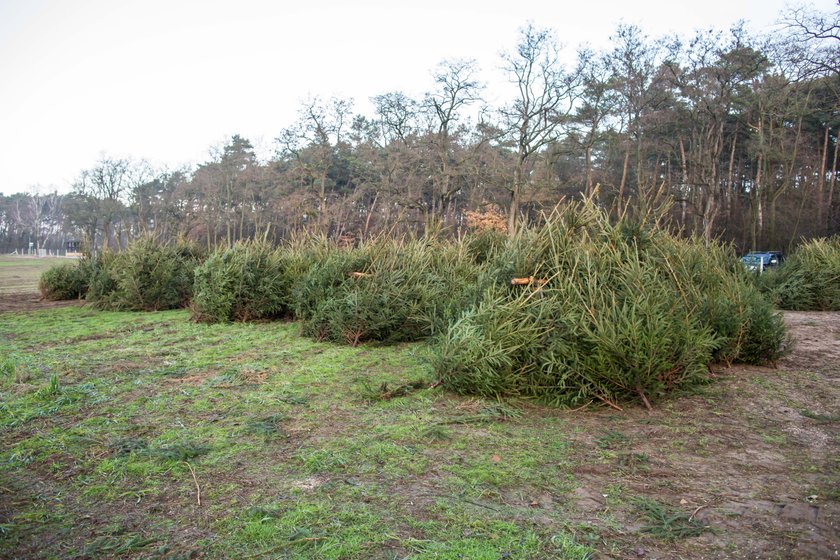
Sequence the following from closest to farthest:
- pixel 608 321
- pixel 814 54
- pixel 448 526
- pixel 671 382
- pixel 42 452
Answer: pixel 448 526
pixel 42 452
pixel 608 321
pixel 671 382
pixel 814 54

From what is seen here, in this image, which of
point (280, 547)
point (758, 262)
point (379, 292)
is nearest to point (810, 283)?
point (758, 262)

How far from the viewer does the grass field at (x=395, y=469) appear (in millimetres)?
3074

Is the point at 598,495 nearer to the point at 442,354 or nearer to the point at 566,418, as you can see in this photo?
the point at 566,418

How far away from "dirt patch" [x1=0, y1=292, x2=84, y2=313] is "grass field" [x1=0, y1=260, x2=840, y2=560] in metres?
10.2

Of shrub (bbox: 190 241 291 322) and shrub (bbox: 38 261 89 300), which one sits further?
shrub (bbox: 38 261 89 300)

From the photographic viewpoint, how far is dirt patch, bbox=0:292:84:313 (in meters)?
15.5

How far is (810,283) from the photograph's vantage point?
13.5 m

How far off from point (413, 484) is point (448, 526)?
0.65 metres

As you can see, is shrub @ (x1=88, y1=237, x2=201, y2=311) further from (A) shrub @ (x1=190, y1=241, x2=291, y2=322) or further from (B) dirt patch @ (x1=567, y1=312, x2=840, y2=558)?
(B) dirt patch @ (x1=567, y1=312, x2=840, y2=558)

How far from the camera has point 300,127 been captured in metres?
37.2

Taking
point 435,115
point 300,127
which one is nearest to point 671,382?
point 435,115

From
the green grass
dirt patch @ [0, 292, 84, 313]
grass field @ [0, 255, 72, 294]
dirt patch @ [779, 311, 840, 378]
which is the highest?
dirt patch @ [779, 311, 840, 378]

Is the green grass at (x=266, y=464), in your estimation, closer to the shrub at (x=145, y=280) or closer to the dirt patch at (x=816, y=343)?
the dirt patch at (x=816, y=343)

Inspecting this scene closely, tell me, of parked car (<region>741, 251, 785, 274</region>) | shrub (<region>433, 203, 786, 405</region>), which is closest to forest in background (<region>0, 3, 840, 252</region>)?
parked car (<region>741, 251, 785, 274</region>)
